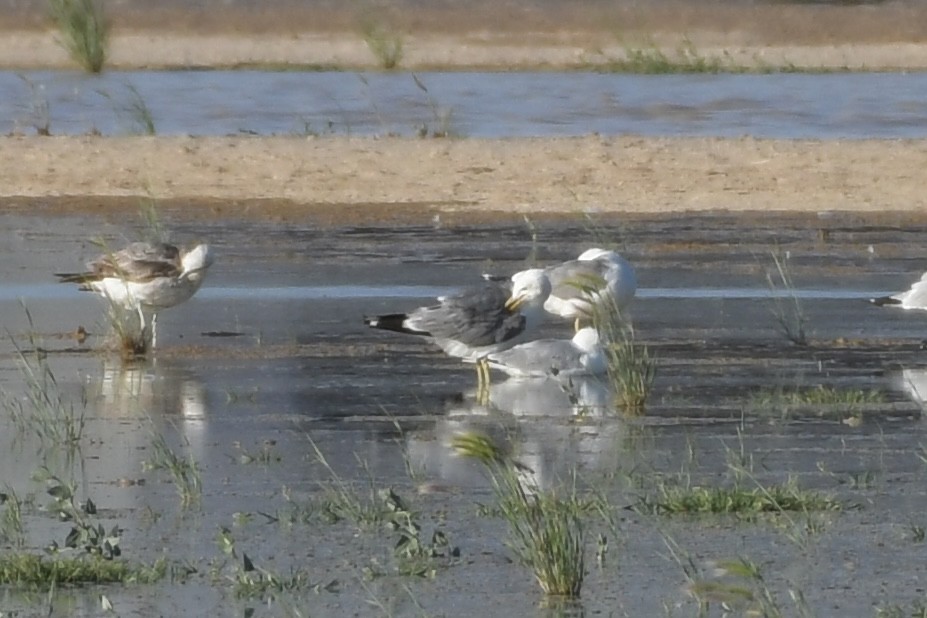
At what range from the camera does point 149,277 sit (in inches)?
475

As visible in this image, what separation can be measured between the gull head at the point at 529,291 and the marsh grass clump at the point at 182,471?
3.00 metres

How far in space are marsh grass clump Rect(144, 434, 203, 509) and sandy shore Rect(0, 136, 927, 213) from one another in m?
10.2

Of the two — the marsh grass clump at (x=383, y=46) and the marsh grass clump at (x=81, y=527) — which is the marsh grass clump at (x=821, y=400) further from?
the marsh grass clump at (x=383, y=46)

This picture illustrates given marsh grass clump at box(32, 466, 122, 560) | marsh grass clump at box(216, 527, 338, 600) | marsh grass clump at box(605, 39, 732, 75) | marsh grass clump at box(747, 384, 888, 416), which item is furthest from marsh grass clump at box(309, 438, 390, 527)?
marsh grass clump at box(605, 39, 732, 75)

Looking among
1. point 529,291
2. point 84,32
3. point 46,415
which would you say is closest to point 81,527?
point 46,415

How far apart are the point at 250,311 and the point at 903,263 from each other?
16.6ft

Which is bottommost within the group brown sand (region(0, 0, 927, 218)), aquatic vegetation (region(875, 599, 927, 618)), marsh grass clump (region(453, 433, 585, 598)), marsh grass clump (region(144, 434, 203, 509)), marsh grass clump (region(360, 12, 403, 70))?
aquatic vegetation (region(875, 599, 927, 618))

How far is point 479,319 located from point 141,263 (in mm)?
2022

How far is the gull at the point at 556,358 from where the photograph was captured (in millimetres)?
10914

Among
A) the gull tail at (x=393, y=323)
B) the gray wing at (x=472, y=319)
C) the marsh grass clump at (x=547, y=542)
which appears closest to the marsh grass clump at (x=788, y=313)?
the gray wing at (x=472, y=319)

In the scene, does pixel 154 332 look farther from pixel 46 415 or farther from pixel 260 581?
pixel 260 581

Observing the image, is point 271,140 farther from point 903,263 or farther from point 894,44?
point 894,44

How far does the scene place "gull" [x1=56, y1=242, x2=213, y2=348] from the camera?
12.0m

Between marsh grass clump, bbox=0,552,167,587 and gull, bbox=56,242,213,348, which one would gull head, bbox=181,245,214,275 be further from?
marsh grass clump, bbox=0,552,167,587
